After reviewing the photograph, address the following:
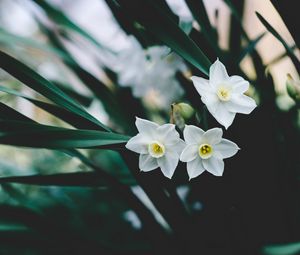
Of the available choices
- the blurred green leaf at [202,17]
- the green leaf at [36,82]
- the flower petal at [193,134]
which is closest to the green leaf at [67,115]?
the green leaf at [36,82]

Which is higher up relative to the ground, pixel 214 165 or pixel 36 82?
pixel 36 82

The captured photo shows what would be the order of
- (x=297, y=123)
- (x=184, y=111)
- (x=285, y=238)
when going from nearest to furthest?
(x=184, y=111) → (x=285, y=238) → (x=297, y=123)

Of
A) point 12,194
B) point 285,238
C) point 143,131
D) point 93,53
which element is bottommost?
point 285,238

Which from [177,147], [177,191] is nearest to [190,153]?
[177,147]

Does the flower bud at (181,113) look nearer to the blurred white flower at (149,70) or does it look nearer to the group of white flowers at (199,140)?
the group of white flowers at (199,140)

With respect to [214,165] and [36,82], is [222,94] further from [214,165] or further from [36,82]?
[36,82]

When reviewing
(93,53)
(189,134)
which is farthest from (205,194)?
(93,53)

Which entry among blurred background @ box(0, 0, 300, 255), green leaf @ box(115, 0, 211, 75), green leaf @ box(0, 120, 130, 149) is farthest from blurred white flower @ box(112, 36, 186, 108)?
green leaf @ box(0, 120, 130, 149)

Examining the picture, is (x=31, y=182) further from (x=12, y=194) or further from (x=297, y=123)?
(x=297, y=123)
